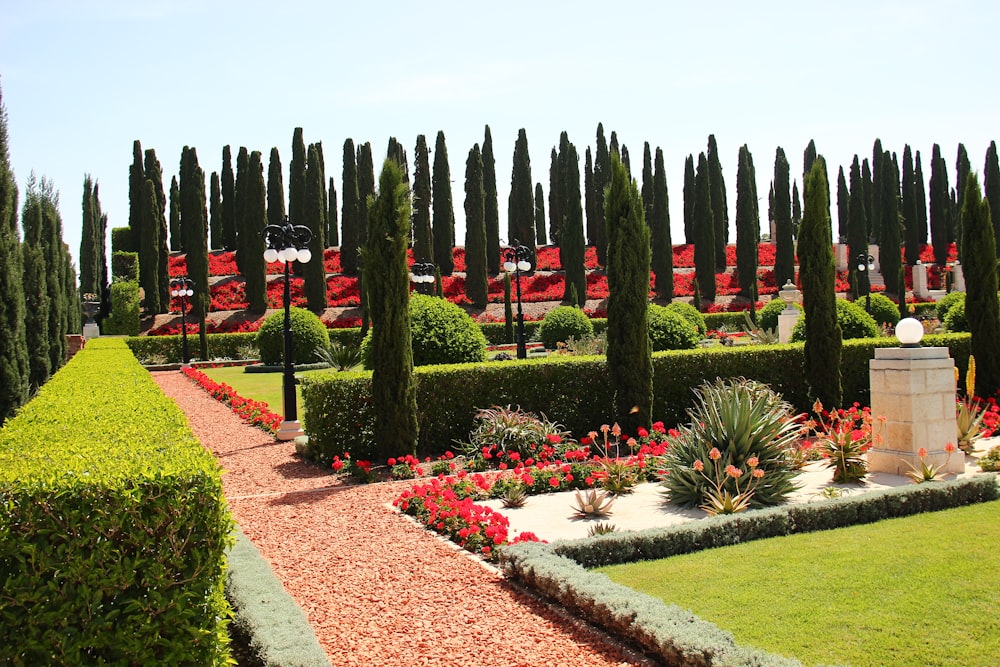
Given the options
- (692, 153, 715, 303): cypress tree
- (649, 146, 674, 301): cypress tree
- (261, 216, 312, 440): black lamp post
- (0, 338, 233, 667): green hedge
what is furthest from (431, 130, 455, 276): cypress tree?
(0, 338, 233, 667): green hedge

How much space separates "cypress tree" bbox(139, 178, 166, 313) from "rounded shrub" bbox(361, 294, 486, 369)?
28.6 m

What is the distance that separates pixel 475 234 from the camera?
41.2 metres

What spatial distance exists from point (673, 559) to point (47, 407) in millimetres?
4816

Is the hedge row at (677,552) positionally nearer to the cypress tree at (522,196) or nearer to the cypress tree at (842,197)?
the cypress tree at (522,196)

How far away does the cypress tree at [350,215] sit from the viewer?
4250cm

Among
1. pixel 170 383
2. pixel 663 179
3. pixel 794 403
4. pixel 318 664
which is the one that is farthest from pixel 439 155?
pixel 318 664

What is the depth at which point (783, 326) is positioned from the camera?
19.9m

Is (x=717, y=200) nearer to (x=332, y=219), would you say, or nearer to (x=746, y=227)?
(x=746, y=227)

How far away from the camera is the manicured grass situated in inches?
147

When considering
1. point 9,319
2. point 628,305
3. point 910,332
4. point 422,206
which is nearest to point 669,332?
point 628,305

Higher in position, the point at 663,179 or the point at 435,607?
the point at 663,179

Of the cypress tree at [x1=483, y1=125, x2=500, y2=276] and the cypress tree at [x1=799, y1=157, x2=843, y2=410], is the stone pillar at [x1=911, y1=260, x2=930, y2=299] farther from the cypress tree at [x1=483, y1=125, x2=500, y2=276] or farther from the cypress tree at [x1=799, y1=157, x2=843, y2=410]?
the cypress tree at [x1=799, y1=157, x2=843, y2=410]

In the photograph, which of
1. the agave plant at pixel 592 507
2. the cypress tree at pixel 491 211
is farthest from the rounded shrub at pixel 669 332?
the cypress tree at pixel 491 211

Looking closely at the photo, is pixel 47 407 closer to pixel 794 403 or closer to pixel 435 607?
pixel 435 607
